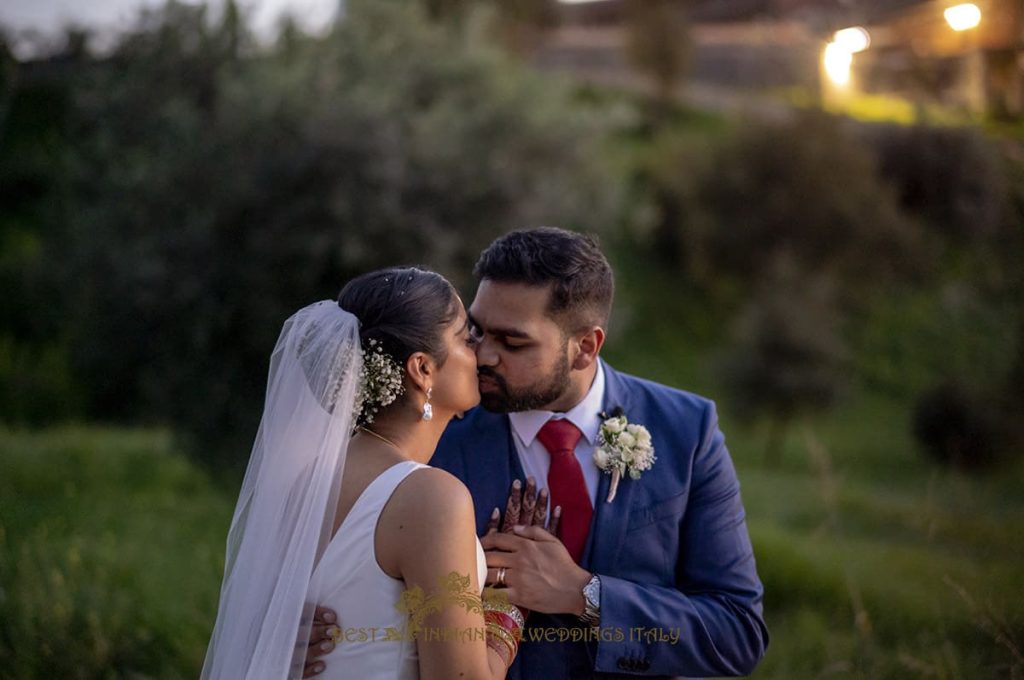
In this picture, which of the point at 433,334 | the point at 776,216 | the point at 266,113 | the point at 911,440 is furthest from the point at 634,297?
the point at 433,334

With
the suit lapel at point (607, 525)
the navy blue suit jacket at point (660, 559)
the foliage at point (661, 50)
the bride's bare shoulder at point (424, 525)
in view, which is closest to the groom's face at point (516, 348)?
the navy blue suit jacket at point (660, 559)

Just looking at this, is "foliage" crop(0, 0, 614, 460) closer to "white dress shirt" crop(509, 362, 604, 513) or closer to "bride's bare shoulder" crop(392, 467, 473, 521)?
"white dress shirt" crop(509, 362, 604, 513)

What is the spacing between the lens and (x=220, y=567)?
219 inches

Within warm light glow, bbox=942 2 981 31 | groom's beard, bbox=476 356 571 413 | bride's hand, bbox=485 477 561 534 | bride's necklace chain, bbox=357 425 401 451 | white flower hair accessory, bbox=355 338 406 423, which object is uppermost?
warm light glow, bbox=942 2 981 31

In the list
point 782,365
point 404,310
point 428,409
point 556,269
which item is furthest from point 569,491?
point 782,365

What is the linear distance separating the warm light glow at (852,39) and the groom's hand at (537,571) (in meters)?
4.39

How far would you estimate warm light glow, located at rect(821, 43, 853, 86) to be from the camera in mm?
6158

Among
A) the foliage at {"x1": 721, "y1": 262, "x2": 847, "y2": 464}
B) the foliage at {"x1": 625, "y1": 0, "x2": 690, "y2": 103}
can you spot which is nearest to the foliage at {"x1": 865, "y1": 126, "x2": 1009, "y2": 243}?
the foliage at {"x1": 721, "y1": 262, "x2": 847, "y2": 464}

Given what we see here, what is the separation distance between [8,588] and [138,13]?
34.4 ft

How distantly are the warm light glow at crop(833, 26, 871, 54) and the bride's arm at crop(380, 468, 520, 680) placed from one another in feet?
15.5

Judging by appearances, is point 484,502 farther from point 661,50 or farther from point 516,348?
point 661,50

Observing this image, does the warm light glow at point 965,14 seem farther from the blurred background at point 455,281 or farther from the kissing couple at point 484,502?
the kissing couple at point 484,502

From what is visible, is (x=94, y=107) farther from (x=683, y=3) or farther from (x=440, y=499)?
(x=683, y=3)

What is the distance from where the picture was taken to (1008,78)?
477 inches
